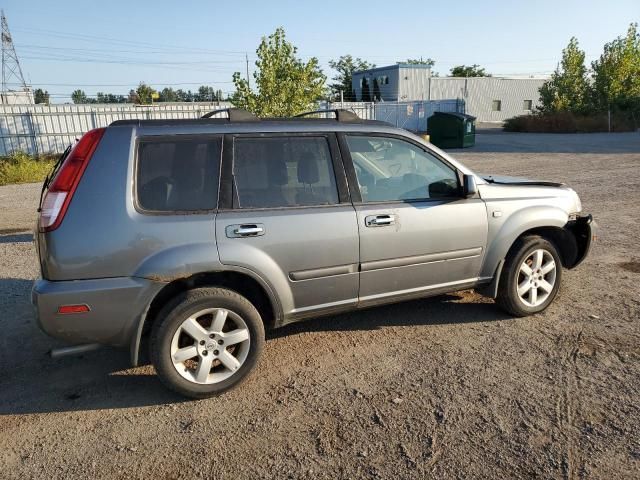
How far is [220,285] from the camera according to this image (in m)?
3.28

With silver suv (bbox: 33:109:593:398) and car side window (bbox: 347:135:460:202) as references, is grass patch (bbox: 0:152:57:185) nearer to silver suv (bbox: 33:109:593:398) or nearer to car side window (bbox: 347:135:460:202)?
silver suv (bbox: 33:109:593:398)

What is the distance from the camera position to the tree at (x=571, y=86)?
36438 mm

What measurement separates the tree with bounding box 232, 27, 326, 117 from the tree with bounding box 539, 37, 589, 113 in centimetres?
3283

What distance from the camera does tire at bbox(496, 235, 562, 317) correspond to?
4098 mm

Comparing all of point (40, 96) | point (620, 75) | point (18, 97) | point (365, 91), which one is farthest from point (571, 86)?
point (40, 96)

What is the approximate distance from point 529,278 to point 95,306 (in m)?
3.43

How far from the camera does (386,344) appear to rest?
3850 millimetres

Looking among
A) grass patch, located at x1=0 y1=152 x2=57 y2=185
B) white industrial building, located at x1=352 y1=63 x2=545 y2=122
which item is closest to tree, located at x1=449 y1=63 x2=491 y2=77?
white industrial building, located at x1=352 y1=63 x2=545 y2=122

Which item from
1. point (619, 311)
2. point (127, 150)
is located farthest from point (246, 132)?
point (619, 311)

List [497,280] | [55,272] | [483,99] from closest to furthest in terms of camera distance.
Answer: [55,272]
[497,280]
[483,99]

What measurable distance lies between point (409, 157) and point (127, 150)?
210cm

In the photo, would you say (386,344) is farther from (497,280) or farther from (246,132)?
(246,132)

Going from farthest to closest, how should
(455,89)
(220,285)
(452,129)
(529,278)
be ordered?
(455,89) < (452,129) < (529,278) < (220,285)

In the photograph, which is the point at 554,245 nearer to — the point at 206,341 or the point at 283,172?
the point at 283,172
